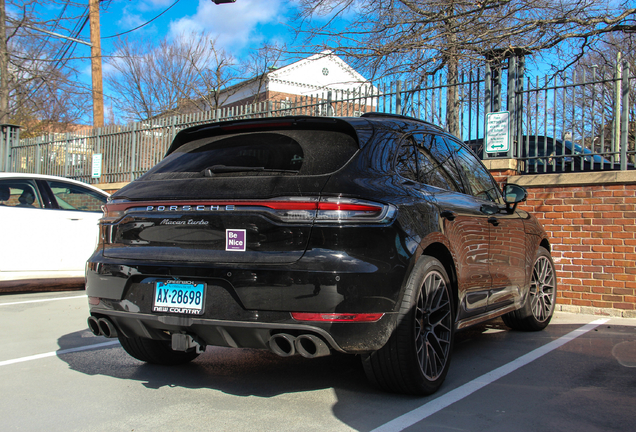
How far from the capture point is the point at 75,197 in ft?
26.5

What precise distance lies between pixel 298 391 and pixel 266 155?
1468 millimetres

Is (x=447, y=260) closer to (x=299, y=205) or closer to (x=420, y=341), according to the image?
(x=420, y=341)

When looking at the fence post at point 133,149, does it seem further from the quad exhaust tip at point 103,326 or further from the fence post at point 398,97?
the quad exhaust tip at point 103,326

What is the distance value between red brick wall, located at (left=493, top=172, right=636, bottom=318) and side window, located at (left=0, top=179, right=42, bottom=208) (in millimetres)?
6605

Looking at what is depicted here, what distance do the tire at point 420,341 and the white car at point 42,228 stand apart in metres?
5.77

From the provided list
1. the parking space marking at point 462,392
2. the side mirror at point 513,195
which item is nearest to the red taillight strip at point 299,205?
the parking space marking at point 462,392

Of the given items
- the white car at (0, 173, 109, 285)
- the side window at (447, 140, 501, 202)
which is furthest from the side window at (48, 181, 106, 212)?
the side window at (447, 140, 501, 202)

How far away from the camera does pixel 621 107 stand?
6.98 meters

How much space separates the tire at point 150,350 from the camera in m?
3.98

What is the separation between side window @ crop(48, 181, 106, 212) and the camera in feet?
25.8

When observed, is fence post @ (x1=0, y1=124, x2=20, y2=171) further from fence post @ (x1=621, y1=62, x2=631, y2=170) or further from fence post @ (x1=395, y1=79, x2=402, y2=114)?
fence post @ (x1=621, y1=62, x2=631, y2=170)

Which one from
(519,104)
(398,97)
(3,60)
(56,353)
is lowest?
(56,353)

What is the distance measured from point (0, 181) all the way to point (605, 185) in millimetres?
7606

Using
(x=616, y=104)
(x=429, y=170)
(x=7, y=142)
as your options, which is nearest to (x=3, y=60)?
(x=7, y=142)
